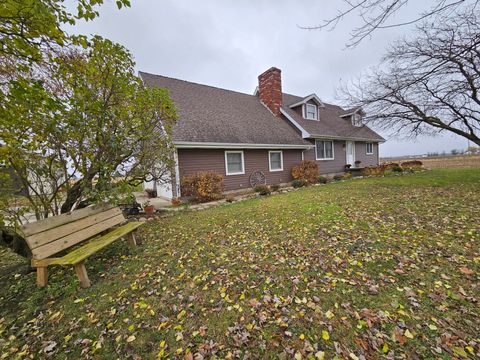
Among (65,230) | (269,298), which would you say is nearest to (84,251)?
(65,230)

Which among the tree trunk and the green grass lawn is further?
the tree trunk

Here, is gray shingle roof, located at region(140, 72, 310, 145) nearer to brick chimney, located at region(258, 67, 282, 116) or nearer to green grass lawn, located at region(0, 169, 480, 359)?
brick chimney, located at region(258, 67, 282, 116)

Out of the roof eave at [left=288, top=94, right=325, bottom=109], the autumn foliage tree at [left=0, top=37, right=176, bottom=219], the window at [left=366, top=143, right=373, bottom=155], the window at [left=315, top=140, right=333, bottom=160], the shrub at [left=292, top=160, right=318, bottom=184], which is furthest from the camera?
the window at [left=366, top=143, right=373, bottom=155]

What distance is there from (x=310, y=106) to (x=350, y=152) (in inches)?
228

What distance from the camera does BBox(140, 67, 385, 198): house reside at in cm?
1032

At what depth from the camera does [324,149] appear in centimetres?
1658

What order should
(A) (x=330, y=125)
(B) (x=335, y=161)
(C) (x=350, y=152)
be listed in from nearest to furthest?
(B) (x=335, y=161), (A) (x=330, y=125), (C) (x=350, y=152)

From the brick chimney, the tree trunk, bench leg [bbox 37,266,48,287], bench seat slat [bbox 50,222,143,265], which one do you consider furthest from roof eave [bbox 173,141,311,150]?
bench leg [bbox 37,266,48,287]

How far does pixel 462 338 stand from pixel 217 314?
2389 millimetres

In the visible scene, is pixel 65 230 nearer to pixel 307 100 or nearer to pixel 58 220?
pixel 58 220

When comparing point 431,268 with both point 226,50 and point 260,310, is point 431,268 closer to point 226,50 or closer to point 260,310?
point 260,310

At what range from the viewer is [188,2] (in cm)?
693

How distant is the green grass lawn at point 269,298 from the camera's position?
81.4 inches

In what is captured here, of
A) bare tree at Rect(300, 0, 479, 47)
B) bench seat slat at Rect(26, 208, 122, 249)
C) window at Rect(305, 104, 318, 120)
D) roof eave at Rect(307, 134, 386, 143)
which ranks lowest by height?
bench seat slat at Rect(26, 208, 122, 249)
